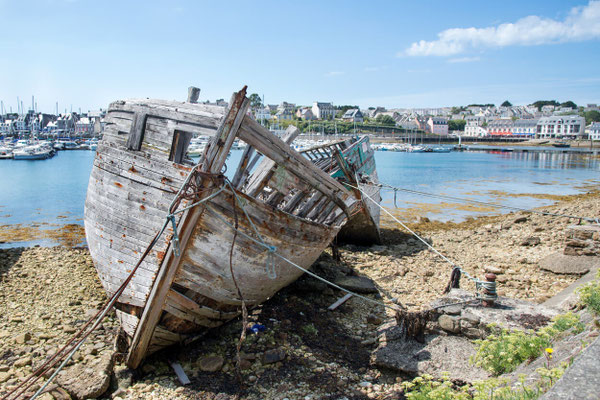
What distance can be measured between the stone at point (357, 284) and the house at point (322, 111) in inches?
6412

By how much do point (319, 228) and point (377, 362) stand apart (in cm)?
239

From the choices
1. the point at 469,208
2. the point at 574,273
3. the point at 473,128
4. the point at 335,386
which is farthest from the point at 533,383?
the point at 473,128

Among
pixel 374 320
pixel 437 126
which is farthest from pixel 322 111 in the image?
pixel 374 320

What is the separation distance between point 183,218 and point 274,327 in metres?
2.88

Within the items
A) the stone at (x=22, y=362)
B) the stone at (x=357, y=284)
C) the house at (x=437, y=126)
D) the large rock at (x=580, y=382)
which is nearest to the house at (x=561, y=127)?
the house at (x=437, y=126)

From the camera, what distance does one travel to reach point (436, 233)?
Result: 53.0 feet

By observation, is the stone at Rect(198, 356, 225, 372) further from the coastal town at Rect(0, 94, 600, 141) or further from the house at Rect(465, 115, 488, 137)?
the house at Rect(465, 115, 488, 137)

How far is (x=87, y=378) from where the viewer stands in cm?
525

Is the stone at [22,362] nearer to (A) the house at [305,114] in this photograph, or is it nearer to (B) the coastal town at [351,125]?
(B) the coastal town at [351,125]

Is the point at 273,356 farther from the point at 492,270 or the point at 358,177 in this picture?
the point at 358,177

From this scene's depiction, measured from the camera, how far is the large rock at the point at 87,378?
505 cm

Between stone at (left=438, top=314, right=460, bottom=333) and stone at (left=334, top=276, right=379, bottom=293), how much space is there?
8.76ft

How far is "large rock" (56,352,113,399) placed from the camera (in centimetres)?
505

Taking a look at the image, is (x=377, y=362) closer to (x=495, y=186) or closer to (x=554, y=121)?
(x=495, y=186)
